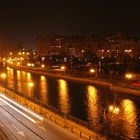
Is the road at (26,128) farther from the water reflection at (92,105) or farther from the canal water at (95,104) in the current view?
the water reflection at (92,105)

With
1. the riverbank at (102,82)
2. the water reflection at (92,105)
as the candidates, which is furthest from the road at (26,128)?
the riverbank at (102,82)

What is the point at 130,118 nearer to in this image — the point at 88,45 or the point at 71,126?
the point at 71,126

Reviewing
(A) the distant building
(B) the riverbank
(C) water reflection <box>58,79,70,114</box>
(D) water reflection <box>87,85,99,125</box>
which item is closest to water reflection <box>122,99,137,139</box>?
(D) water reflection <box>87,85,99,125</box>

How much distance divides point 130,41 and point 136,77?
8148 cm

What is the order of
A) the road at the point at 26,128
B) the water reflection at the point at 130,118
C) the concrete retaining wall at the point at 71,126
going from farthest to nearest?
the water reflection at the point at 130,118, the road at the point at 26,128, the concrete retaining wall at the point at 71,126

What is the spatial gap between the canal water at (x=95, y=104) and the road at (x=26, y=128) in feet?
9.78

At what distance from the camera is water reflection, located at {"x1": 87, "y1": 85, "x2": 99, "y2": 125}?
2986 centimetres

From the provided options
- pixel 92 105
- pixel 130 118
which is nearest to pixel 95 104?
pixel 92 105

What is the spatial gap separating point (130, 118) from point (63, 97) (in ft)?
45.3

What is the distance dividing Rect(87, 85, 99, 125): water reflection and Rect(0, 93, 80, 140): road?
6583 millimetres

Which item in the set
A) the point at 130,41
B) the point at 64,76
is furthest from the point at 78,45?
the point at 64,76

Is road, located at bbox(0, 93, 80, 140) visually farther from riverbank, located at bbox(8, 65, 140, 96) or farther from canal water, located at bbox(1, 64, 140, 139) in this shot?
riverbank, located at bbox(8, 65, 140, 96)

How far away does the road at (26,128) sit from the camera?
18438 millimetres

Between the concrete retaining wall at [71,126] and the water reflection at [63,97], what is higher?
the concrete retaining wall at [71,126]
